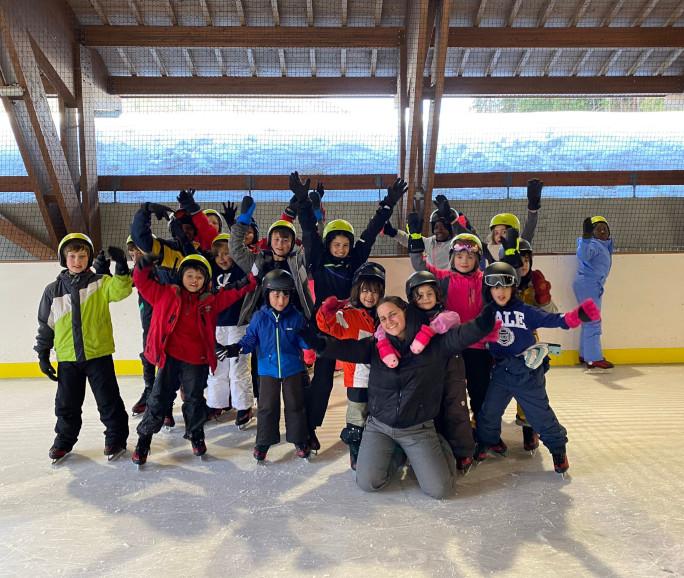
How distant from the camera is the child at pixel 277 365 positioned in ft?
10.4

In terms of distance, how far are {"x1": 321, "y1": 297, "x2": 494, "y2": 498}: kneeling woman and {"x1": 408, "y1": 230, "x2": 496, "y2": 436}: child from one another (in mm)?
478

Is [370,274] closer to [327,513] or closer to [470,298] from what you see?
[470,298]

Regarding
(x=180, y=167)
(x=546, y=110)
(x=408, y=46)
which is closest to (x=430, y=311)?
(x=408, y=46)

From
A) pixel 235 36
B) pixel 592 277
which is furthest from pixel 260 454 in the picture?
pixel 235 36

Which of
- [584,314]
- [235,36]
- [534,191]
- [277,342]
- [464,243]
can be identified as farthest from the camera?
[235,36]

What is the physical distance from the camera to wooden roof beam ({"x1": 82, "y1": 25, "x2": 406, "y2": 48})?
6.16 m

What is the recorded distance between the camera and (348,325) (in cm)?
319

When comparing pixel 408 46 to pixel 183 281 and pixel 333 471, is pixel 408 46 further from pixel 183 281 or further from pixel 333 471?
pixel 333 471

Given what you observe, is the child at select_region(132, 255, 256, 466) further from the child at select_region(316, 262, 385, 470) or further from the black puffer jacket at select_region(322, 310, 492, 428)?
the black puffer jacket at select_region(322, 310, 492, 428)

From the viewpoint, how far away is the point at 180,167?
25.8 ft

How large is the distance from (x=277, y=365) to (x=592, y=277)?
3.82 m

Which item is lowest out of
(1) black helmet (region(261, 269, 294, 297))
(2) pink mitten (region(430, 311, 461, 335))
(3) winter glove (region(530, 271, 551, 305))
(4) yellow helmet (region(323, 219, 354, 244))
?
(2) pink mitten (region(430, 311, 461, 335))

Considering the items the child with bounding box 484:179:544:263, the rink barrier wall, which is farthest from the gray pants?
the rink barrier wall

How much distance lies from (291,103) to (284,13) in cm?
132
